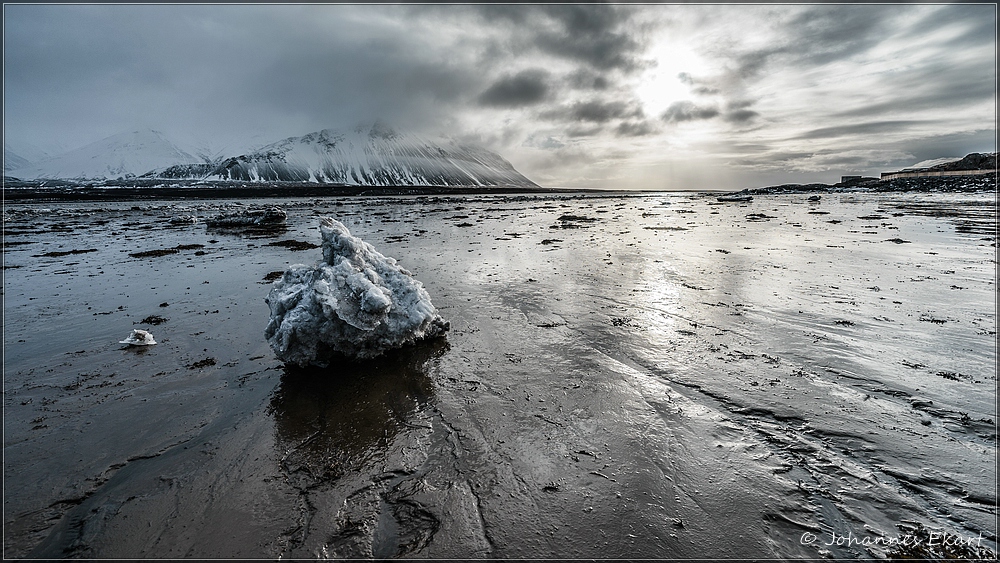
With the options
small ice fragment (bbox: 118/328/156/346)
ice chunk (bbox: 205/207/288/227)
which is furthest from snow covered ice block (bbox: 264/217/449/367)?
ice chunk (bbox: 205/207/288/227)

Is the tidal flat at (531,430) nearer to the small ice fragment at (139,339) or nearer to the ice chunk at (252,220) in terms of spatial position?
the small ice fragment at (139,339)

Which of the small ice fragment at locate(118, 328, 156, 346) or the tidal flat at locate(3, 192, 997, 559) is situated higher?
the small ice fragment at locate(118, 328, 156, 346)

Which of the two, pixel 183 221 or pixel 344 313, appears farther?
pixel 183 221

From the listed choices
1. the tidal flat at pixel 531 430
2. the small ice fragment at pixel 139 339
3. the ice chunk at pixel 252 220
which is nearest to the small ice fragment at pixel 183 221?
the ice chunk at pixel 252 220

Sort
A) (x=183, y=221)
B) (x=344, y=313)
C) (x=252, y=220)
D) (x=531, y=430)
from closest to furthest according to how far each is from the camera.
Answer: (x=531, y=430) < (x=344, y=313) < (x=252, y=220) < (x=183, y=221)

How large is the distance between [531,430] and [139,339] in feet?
32.2

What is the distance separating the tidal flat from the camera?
414 centimetres

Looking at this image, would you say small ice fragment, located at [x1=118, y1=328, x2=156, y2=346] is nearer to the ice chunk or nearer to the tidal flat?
the tidal flat

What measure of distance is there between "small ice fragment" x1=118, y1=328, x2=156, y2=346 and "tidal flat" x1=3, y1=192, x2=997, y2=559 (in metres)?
0.43

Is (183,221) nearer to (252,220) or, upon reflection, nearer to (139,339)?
(252,220)

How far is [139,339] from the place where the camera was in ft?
30.3

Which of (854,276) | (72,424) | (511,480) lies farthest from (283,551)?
(854,276)

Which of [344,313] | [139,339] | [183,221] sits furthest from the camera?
[183,221]

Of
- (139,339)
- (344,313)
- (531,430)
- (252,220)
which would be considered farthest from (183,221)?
(531,430)
